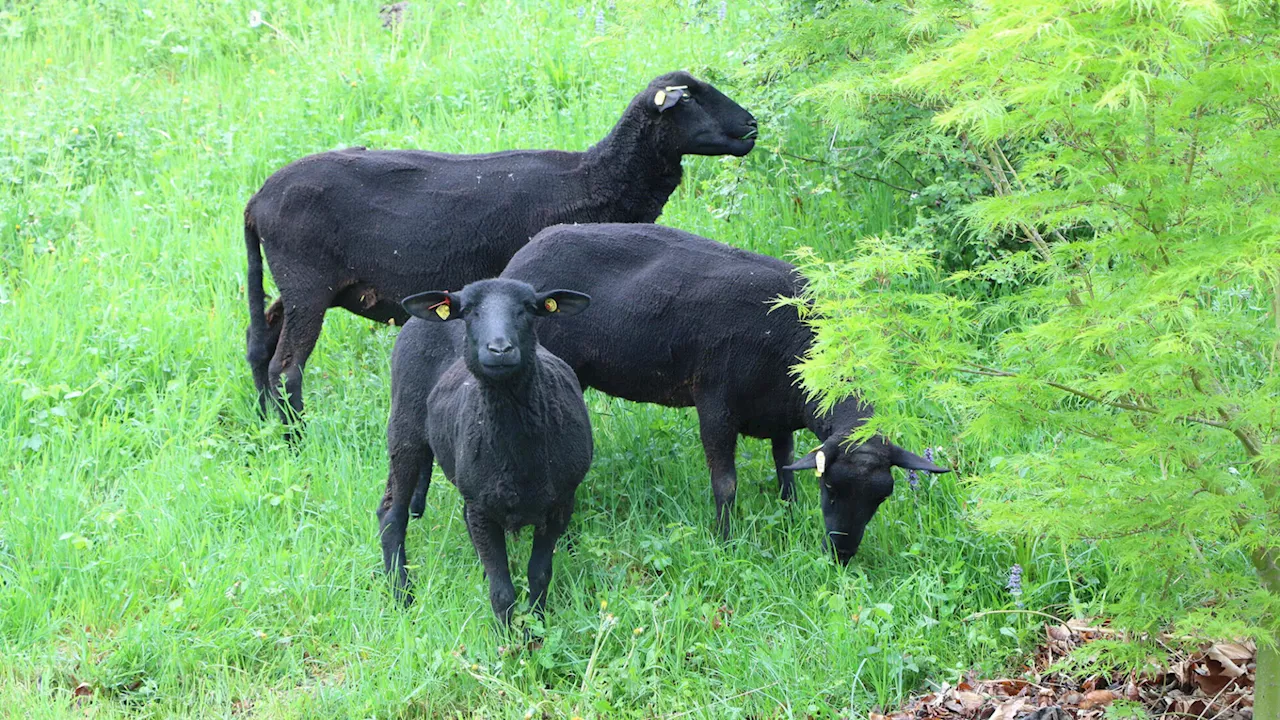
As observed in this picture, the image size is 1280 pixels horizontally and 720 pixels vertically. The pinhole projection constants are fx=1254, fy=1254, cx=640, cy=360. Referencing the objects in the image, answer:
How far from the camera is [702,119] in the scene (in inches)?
334

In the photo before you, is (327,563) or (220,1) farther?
(220,1)

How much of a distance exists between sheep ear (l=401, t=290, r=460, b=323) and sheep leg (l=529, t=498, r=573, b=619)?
3.64 ft

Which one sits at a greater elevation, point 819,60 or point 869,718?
point 819,60

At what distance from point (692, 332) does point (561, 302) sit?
1.08 metres

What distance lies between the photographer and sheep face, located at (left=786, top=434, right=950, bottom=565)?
6.20 m

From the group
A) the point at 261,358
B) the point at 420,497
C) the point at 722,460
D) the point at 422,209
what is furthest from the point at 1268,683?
the point at 261,358

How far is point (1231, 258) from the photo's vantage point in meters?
3.64

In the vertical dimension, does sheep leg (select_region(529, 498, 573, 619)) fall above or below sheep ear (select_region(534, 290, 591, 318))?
below

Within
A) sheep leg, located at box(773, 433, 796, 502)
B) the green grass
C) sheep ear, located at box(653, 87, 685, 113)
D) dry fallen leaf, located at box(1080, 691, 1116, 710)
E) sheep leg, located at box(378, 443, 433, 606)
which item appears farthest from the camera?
sheep ear, located at box(653, 87, 685, 113)

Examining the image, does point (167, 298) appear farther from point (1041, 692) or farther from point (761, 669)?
point (1041, 692)

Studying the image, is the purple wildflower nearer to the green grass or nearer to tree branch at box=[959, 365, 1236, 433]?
the green grass

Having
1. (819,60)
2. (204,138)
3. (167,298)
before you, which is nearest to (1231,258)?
(819,60)

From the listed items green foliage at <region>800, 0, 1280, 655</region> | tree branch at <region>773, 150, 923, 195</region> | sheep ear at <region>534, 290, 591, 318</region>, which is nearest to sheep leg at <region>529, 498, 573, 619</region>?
sheep ear at <region>534, 290, 591, 318</region>

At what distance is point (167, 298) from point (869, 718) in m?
6.33
